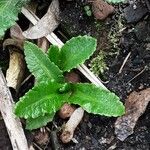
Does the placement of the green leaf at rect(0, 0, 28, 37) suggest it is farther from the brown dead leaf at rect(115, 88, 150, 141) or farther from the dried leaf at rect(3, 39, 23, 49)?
the brown dead leaf at rect(115, 88, 150, 141)

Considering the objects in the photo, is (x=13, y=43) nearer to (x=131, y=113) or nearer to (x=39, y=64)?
(x=39, y=64)

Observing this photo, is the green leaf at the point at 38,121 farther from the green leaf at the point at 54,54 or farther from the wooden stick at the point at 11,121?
the green leaf at the point at 54,54

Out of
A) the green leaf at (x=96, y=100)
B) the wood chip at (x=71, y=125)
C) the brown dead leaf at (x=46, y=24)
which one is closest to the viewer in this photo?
the green leaf at (x=96, y=100)

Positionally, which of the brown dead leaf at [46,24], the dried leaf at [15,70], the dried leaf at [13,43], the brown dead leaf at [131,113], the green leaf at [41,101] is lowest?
the brown dead leaf at [131,113]

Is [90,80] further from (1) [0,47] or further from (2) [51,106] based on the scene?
(1) [0,47]

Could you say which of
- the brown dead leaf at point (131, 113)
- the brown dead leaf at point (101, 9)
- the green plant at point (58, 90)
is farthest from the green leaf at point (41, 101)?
the brown dead leaf at point (101, 9)

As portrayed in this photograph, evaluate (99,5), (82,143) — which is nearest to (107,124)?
(82,143)

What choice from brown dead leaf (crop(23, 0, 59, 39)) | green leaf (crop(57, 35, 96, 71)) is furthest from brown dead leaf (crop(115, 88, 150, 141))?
brown dead leaf (crop(23, 0, 59, 39))

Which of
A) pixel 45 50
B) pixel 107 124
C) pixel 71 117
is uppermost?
pixel 45 50
